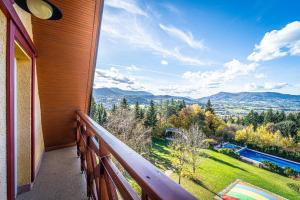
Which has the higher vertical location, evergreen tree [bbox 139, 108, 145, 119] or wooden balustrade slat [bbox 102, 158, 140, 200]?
wooden balustrade slat [bbox 102, 158, 140, 200]

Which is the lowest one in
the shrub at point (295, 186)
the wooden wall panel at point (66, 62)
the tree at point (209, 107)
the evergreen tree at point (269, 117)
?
the shrub at point (295, 186)

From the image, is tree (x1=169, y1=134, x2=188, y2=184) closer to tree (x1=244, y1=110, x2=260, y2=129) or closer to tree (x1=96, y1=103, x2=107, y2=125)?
tree (x1=96, y1=103, x2=107, y2=125)

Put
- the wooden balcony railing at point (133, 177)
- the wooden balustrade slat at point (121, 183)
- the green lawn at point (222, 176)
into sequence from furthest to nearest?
the green lawn at point (222, 176) → the wooden balustrade slat at point (121, 183) → the wooden balcony railing at point (133, 177)

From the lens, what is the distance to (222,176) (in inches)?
444

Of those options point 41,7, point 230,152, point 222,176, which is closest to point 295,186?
point 222,176

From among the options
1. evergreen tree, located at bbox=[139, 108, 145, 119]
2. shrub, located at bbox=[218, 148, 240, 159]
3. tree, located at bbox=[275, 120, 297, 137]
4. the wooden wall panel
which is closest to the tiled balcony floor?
the wooden wall panel

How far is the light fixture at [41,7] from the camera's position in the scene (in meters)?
1.06

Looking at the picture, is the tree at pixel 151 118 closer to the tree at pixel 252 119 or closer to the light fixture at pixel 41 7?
the tree at pixel 252 119

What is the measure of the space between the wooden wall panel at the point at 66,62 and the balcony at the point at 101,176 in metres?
0.77

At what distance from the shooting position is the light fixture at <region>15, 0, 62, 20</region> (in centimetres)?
106

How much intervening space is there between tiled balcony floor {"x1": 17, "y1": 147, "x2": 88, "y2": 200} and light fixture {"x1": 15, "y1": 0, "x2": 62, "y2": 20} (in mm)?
1962

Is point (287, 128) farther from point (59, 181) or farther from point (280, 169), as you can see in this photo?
point (59, 181)

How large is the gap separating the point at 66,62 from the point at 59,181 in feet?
5.79

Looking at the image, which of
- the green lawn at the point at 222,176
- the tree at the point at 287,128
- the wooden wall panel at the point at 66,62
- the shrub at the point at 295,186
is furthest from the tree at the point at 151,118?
the wooden wall panel at the point at 66,62
